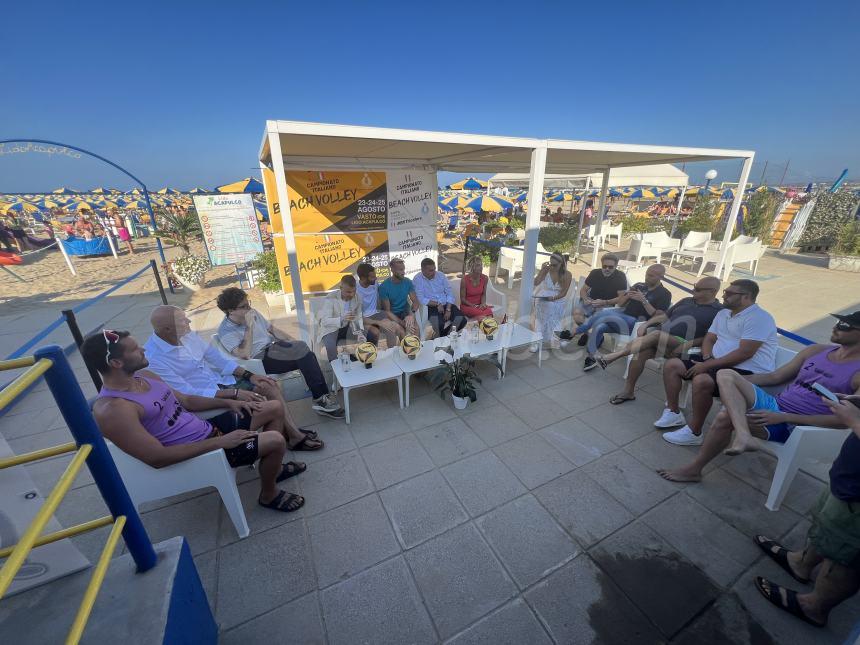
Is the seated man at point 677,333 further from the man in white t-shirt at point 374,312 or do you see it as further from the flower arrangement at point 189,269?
the flower arrangement at point 189,269

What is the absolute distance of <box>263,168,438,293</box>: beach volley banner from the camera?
5.96m

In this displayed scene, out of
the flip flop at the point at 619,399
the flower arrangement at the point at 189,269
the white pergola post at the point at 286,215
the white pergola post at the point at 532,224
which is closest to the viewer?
the white pergola post at the point at 286,215

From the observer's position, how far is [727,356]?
9.37ft

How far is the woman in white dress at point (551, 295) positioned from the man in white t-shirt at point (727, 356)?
1.66 metres

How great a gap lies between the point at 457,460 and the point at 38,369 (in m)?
2.44

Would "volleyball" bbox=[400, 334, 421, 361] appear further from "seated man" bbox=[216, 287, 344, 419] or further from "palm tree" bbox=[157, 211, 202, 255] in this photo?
"palm tree" bbox=[157, 211, 202, 255]

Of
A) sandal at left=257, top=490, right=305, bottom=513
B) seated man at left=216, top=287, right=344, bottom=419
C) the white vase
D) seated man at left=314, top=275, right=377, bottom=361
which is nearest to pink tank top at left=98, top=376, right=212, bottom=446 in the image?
sandal at left=257, top=490, right=305, bottom=513

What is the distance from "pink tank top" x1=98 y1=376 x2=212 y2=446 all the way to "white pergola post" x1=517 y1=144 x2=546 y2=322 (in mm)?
3818

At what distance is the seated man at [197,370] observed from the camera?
2426mm

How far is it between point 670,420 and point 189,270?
8443 millimetres

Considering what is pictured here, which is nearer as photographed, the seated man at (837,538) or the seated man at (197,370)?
the seated man at (837,538)

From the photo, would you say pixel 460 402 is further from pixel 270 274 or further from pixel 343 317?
pixel 270 274

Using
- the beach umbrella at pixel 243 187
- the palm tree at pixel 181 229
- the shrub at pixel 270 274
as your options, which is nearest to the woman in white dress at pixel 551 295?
the shrub at pixel 270 274

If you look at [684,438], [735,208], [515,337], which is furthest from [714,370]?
[735,208]
